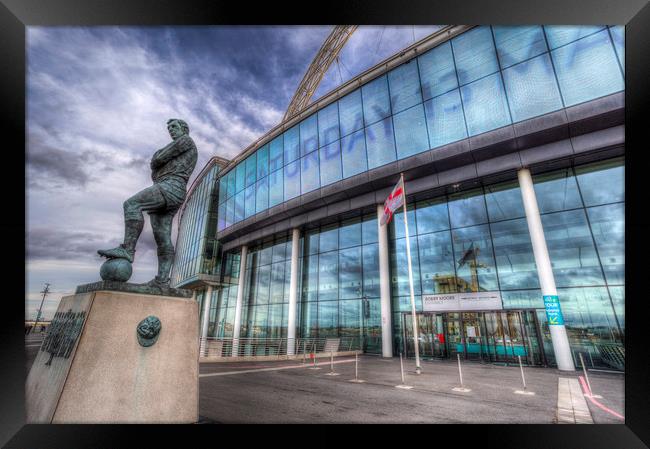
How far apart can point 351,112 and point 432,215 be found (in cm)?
951

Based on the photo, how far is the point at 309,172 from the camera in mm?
23828

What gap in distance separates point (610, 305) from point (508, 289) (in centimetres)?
402

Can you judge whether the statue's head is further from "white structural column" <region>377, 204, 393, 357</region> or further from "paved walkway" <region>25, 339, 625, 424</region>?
"white structural column" <region>377, 204, 393, 357</region>

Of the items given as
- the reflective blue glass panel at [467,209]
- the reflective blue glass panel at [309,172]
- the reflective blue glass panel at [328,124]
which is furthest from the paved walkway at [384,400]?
the reflective blue glass panel at [328,124]

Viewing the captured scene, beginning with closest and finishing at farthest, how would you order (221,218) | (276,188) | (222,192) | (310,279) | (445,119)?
(445,119), (310,279), (276,188), (221,218), (222,192)

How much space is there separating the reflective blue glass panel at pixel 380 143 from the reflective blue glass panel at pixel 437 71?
2948 millimetres

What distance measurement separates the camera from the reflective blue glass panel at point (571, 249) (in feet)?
47.3

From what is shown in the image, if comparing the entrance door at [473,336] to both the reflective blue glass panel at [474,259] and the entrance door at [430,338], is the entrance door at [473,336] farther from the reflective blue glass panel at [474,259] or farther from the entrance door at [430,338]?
the reflective blue glass panel at [474,259]

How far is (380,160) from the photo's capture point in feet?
65.4

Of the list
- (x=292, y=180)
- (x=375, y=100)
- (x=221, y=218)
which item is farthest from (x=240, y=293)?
(x=375, y=100)

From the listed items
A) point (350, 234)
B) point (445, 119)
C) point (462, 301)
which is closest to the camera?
point (462, 301)

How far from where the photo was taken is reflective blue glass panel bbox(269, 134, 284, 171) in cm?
2660

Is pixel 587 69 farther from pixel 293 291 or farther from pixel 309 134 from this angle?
pixel 293 291

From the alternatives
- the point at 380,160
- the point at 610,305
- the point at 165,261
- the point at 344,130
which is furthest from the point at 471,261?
the point at 165,261
